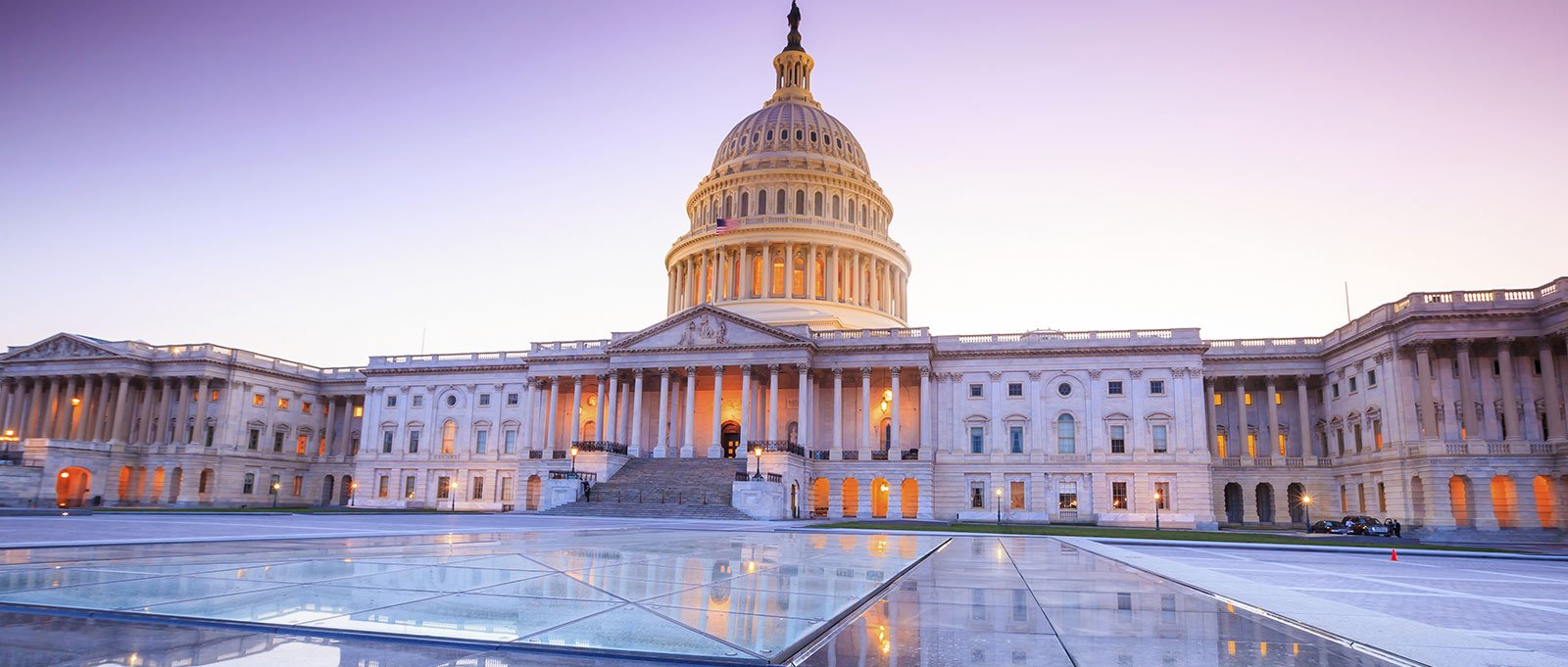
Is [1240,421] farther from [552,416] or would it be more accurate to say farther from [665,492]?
[552,416]

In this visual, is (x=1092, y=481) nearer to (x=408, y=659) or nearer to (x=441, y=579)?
(x=441, y=579)

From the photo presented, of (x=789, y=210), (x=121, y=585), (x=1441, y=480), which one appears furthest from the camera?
(x=789, y=210)

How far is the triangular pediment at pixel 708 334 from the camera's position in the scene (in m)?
68.7

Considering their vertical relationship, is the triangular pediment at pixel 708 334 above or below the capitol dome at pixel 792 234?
below

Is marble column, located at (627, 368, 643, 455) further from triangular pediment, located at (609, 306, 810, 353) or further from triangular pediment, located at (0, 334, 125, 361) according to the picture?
triangular pediment, located at (0, 334, 125, 361)

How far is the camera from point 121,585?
9781 mm

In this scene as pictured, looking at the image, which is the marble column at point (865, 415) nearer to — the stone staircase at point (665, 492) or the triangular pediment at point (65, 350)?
the stone staircase at point (665, 492)

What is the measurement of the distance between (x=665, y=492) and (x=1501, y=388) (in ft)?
170

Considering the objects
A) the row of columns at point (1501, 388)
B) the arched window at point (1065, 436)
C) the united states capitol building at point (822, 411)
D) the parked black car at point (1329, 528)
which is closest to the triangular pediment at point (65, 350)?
the united states capitol building at point (822, 411)

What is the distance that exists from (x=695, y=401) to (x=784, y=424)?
9142mm

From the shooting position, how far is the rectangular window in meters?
66.6

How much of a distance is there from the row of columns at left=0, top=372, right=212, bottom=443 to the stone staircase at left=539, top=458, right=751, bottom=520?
1891 inches

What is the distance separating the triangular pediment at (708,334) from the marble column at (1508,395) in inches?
1735

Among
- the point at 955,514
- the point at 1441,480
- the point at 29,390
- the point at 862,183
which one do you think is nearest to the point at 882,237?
the point at 862,183
